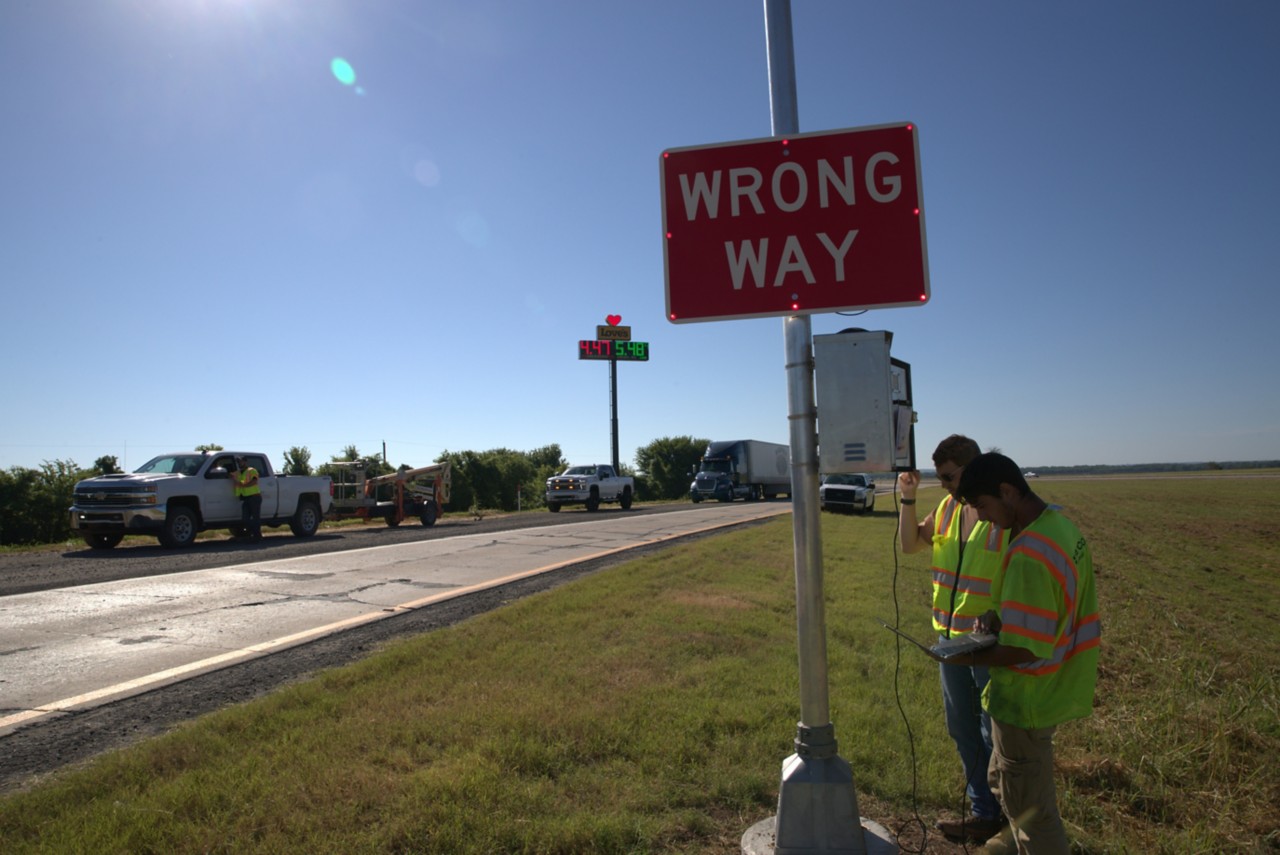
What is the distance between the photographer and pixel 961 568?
3.63m

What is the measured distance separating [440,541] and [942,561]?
13.8m

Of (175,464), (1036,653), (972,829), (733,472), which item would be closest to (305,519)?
(175,464)

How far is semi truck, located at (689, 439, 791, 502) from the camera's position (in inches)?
1736

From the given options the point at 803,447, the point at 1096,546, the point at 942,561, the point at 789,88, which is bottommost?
the point at 1096,546

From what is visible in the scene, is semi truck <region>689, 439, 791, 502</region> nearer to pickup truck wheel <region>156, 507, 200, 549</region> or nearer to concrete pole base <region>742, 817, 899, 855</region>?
pickup truck wheel <region>156, 507, 200, 549</region>

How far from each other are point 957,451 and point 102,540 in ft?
55.8

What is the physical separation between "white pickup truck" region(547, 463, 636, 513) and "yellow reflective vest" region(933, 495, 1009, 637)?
95.1ft

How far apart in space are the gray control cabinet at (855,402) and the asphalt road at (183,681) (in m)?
4.20

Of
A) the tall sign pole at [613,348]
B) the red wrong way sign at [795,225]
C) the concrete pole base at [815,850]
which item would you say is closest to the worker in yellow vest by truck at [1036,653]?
the concrete pole base at [815,850]

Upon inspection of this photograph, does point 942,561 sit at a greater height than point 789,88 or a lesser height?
lesser

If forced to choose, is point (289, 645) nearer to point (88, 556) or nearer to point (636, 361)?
point (88, 556)

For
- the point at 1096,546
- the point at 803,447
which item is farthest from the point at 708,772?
the point at 1096,546

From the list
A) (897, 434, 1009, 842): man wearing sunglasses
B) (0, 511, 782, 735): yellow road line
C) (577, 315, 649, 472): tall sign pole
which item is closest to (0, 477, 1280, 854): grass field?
(897, 434, 1009, 842): man wearing sunglasses

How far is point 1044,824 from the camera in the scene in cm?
278
